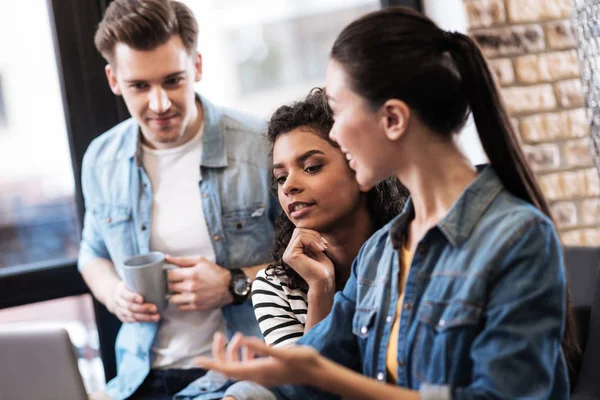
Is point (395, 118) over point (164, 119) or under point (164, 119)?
over

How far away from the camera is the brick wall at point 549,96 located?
8.10 ft

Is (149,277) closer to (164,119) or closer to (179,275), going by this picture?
(179,275)

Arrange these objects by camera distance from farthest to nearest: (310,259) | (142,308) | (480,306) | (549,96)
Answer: (549,96) → (142,308) → (310,259) → (480,306)

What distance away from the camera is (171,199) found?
2.11m

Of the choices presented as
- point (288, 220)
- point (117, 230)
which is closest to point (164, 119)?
point (117, 230)

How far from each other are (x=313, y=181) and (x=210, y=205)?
0.68 m

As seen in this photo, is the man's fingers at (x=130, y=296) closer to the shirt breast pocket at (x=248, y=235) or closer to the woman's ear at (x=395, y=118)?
the shirt breast pocket at (x=248, y=235)

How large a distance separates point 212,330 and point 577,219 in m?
1.33

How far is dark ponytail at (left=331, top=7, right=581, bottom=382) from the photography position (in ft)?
3.31

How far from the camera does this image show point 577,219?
8.23ft

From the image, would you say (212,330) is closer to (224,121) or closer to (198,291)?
(198,291)

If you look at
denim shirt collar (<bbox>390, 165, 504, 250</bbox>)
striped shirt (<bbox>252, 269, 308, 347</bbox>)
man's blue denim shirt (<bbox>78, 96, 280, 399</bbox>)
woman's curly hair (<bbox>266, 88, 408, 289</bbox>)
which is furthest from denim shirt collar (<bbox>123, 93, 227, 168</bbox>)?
denim shirt collar (<bbox>390, 165, 504, 250</bbox>)

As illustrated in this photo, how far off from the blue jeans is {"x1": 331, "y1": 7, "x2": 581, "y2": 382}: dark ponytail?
1.21 meters

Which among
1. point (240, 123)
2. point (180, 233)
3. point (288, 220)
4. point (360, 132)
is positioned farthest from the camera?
point (240, 123)
